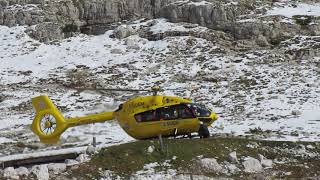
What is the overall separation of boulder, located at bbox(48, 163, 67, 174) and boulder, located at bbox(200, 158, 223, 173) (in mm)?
4806

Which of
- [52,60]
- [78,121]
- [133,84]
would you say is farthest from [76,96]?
[78,121]

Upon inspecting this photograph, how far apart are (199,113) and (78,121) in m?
5.44

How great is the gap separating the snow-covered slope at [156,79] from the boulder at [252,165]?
6.82 meters

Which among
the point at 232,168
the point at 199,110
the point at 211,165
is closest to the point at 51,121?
the point at 199,110

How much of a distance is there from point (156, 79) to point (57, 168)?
2445 centimetres

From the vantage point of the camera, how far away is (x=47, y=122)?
22.2m

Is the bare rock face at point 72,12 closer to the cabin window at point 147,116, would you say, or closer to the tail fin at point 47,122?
the tail fin at point 47,122

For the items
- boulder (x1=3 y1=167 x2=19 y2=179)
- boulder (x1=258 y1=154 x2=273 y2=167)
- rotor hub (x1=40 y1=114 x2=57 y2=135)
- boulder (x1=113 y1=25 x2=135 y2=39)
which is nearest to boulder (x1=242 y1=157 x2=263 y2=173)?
boulder (x1=258 y1=154 x2=273 y2=167)

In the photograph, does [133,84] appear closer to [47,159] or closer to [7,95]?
[7,95]

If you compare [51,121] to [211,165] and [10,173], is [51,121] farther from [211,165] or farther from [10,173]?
[211,165]

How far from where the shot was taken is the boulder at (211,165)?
1709 cm

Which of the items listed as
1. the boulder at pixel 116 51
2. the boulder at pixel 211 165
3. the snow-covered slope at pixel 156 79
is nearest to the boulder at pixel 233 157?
the boulder at pixel 211 165

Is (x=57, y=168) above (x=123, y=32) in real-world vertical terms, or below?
below

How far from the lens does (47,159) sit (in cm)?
1766
